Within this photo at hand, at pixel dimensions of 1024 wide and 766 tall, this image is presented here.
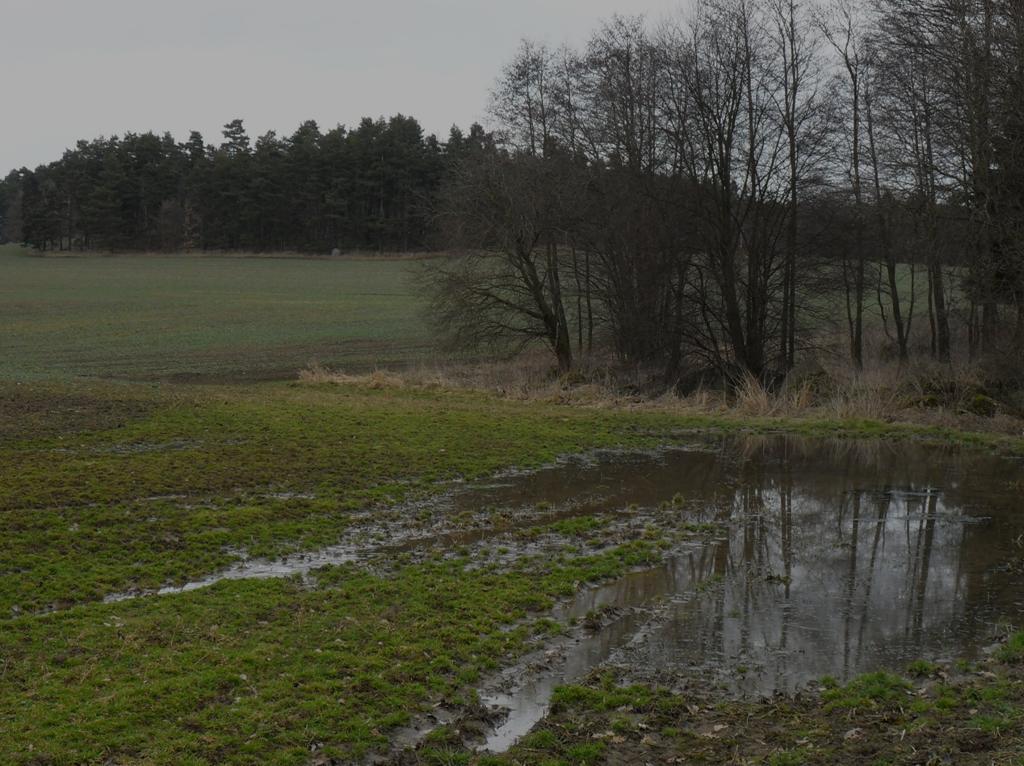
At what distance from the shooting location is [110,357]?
3881 centimetres

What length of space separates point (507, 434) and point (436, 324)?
47.0 ft

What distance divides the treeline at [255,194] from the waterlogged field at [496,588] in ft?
232

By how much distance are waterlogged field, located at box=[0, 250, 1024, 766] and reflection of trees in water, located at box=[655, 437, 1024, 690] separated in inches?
2.1

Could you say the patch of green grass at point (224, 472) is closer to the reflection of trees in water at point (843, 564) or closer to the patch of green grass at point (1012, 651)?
the reflection of trees in water at point (843, 564)

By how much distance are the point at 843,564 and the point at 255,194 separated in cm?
9246

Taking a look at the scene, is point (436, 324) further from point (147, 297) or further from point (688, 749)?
point (147, 297)

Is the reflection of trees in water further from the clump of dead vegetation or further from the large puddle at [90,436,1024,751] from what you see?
the clump of dead vegetation

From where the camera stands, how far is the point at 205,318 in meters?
55.1

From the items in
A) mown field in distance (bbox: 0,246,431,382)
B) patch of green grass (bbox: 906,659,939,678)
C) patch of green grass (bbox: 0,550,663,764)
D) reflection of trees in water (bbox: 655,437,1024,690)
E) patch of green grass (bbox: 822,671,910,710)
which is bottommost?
reflection of trees in water (bbox: 655,437,1024,690)

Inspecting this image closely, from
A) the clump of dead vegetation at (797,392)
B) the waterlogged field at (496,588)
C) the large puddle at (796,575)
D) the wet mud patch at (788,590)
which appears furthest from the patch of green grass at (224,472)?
the wet mud patch at (788,590)

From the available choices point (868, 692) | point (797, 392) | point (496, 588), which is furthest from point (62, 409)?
point (868, 692)

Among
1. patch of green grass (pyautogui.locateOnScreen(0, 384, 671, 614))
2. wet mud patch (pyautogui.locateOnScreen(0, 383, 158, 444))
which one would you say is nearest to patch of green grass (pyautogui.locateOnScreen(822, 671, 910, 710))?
patch of green grass (pyautogui.locateOnScreen(0, 384, 671, 614))

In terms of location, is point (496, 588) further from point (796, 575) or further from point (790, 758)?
point (790, 758)

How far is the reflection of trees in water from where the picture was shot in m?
9.28
